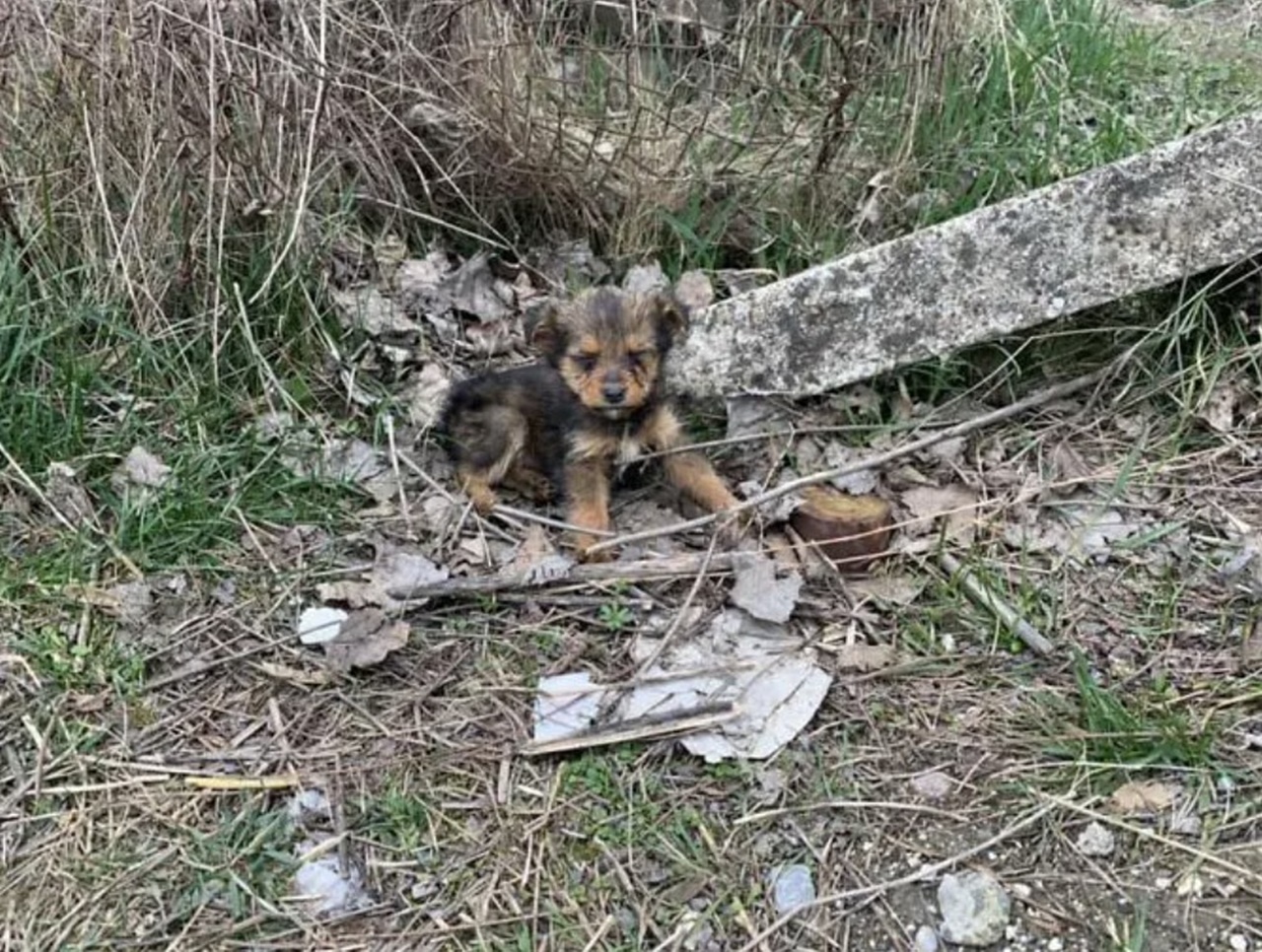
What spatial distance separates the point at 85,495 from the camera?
426cm

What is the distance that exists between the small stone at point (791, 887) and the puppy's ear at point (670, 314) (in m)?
1.80

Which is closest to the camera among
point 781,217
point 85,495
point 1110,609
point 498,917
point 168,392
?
point 498,917

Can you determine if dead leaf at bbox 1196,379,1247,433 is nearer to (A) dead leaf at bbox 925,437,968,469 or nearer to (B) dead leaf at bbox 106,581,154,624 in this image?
(A) dead leaf at bbox 925,437,968,469

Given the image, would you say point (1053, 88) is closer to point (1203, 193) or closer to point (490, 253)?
point (1203, 193)

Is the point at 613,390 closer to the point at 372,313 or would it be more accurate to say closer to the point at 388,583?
the point at 388,583

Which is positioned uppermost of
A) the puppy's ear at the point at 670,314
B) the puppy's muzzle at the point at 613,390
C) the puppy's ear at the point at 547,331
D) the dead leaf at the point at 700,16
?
the dead leaf at the point at 700,16

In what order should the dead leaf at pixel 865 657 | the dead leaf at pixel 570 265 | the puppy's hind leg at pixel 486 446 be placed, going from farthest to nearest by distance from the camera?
the dead leaf at pixel 570 265, the puppy's hind leg at pixel 486 446, the dead leaf at pixel 865 657

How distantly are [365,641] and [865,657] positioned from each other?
1.30 meters

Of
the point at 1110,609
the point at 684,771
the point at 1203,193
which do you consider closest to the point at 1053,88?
the point at 1203,193

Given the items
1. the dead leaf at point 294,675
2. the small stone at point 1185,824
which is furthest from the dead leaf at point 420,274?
the small stone at point 1185,824

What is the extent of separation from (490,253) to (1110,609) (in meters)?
2.72

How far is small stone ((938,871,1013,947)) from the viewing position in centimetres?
297

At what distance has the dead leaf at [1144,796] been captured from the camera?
317 centimetres

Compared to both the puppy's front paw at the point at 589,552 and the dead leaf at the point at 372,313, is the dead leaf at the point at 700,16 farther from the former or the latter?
the puppy's front paw at the point at 589,552
